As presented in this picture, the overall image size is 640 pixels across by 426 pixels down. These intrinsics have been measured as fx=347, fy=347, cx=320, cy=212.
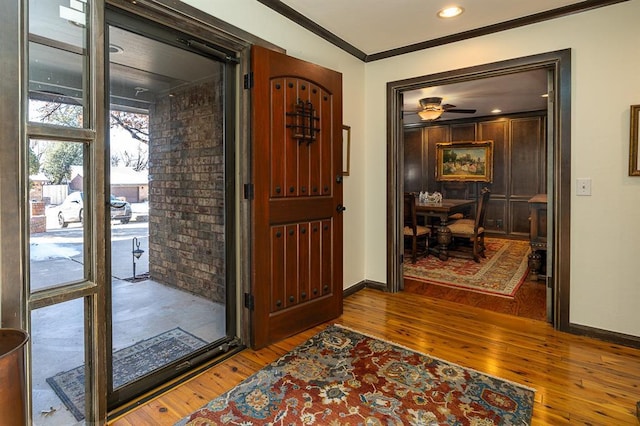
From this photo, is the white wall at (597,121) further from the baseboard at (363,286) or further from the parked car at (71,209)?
the baseboard at (363,286)

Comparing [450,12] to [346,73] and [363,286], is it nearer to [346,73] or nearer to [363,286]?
[346,73]

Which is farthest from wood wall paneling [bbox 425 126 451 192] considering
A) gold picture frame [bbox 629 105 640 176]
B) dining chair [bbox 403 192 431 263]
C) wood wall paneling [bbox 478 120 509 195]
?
gold picture frame [bbox 629 105 640 176]

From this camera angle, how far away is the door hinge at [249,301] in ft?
7.88

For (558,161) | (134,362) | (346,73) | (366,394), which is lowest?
(366,394)

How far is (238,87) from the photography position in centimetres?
240

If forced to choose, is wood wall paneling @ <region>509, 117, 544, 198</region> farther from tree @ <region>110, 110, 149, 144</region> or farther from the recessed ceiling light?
tree @ <region>110, 110, 149, 144</region>

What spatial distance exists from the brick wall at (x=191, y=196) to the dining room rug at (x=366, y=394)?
841 millimetres

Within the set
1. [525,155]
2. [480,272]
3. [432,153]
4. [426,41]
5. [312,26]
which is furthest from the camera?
[432,153]

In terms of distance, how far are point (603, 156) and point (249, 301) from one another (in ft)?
9.14

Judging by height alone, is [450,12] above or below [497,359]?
above

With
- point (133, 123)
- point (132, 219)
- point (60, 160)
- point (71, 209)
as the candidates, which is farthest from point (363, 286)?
point (60, 160)

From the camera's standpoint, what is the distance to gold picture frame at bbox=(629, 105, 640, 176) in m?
2.41

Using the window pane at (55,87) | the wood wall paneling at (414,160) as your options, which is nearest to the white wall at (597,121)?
the window pane at (55,87)

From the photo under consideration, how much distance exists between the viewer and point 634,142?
2.42 metres
